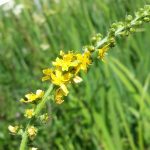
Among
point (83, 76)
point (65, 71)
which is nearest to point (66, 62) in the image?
point (65, 71)

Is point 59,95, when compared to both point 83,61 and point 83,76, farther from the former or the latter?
point 83,76

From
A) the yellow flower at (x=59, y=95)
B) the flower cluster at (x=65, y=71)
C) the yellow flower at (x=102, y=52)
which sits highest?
the yellow flower at (x=102, y=52)

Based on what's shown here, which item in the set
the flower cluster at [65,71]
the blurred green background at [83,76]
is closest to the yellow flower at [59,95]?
the flower cluster at [65,71]

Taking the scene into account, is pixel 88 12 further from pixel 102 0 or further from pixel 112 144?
pixel 112 144

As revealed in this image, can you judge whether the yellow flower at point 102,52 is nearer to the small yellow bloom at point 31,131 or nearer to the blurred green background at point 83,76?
the small yellow bloom at point 31,131

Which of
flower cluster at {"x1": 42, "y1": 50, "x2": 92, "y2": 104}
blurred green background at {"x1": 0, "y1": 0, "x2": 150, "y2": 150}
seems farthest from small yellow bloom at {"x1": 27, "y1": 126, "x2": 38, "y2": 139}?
blurred green background at {"x1": 0, "y1": 0, "x2": 150, "y2": 150}

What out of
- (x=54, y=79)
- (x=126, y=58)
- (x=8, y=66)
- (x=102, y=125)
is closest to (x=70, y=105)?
(x=102, y=125)

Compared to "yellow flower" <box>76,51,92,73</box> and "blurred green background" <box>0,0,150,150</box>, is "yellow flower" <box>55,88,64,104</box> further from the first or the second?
"blurred green background" <box>0,0,150,150</box>
